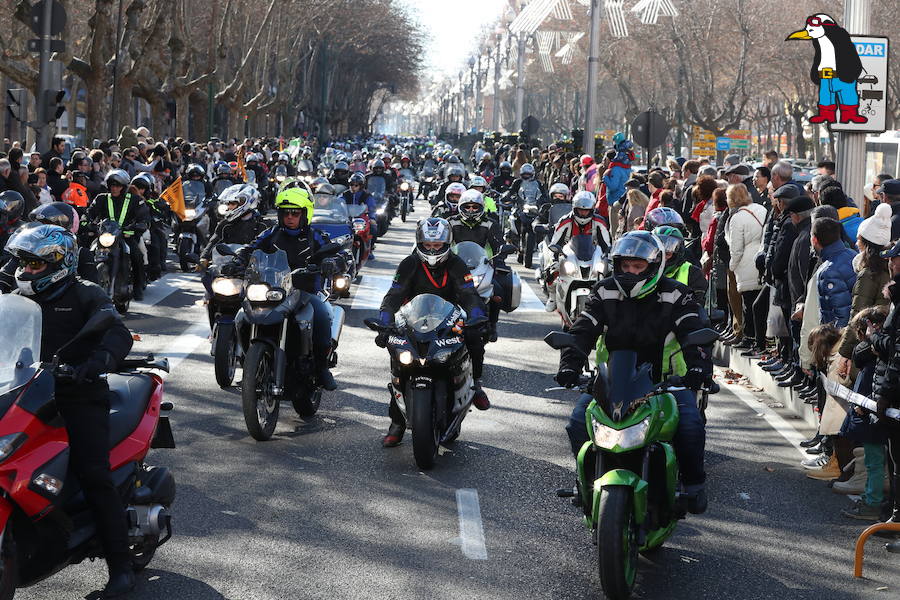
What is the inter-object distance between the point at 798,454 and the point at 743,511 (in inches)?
67.3

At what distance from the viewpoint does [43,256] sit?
19.0 feet

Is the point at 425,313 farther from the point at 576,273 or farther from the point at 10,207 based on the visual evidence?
the point at 10,207

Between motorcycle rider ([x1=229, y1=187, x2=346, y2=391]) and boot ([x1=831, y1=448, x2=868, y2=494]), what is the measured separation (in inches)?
137

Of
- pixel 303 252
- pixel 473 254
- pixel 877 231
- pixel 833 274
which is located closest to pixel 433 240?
pixel 303 252

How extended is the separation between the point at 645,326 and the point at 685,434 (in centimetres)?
54

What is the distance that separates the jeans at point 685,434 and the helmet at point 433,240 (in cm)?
306

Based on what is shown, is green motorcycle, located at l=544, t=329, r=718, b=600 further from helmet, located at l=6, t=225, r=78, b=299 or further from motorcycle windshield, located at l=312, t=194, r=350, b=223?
motorcycle windshield, located at l=312, t=194, r=350, b=223

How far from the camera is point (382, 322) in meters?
9.13

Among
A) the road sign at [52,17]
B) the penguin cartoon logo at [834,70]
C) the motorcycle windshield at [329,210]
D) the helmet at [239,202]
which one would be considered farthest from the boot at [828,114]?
the road sign at [52,17]

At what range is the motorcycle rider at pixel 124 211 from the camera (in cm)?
1616

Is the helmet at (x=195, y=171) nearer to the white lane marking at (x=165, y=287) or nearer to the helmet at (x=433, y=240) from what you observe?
the white lane marking at (x=165, y=287)

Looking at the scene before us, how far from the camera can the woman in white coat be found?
1359cm

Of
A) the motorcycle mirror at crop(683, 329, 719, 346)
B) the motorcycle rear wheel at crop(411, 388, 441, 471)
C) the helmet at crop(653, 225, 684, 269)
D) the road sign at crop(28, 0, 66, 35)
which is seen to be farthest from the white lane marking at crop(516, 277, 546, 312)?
the motorcycle mirror at crop(683, 329, 719, 346)

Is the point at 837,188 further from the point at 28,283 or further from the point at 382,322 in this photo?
the point at 28,283
